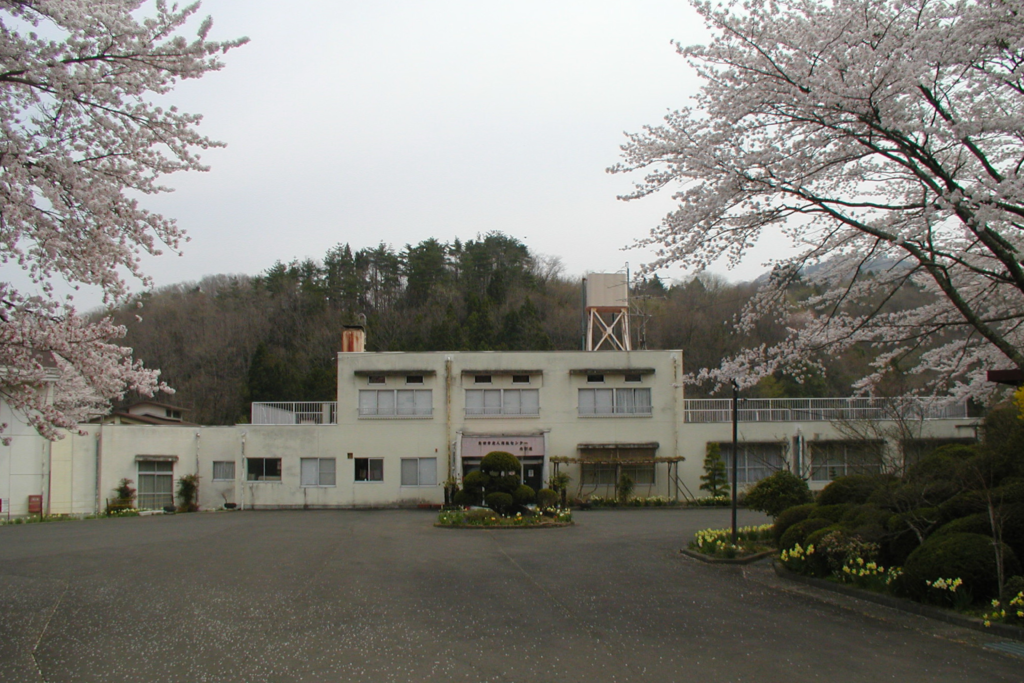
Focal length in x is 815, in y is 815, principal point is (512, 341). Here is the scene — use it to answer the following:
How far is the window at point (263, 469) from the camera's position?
104ft

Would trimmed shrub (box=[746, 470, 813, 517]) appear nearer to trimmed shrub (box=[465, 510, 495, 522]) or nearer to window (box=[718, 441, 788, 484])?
trimmed shrub (box=[465, 510, 495, 522])

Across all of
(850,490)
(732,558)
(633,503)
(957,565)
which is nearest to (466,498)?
(633,503)

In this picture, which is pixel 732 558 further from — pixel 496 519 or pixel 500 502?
pixel 500 502

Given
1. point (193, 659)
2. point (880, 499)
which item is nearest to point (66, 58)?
point (193, 659)

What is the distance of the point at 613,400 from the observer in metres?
32.2

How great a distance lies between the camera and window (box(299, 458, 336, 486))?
31.7 metres

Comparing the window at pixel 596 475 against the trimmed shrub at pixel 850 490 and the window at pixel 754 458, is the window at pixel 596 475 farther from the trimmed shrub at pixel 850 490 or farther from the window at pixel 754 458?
the trimmed shrub at pixel 850 490

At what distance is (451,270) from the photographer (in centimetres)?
6000

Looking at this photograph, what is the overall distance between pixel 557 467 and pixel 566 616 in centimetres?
2212

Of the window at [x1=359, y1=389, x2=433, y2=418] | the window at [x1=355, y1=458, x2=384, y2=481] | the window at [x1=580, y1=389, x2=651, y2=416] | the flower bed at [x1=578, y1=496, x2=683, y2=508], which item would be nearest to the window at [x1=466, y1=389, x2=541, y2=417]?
the window at [x1=359, y1=389, x2=433, y2=418]

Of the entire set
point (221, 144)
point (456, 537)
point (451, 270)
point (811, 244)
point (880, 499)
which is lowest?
point (456, 537)

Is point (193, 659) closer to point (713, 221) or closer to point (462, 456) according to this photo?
point (713, 221)

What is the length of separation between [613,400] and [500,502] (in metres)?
10.6

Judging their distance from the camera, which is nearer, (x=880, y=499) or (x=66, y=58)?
(x=66, y=58)
